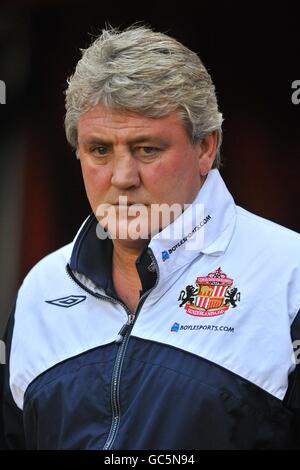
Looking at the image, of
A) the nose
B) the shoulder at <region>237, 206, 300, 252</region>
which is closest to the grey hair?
the nose

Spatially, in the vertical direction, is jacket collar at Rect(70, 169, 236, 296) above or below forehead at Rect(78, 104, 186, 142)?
below

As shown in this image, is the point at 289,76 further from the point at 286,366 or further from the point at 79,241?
the point at 286,366

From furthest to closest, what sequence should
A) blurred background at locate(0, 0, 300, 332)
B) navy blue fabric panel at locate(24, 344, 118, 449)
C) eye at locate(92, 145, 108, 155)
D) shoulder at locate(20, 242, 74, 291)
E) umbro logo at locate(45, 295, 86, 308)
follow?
blurred background at locate(0, 0, 300, 332), shoulder at locate(20, 242, 74, 291), umbro logo at locate(45, 295, 86, 308), eye at locate(92, 145, 108, 155), navy blue fabric panel at locate(24, 344, 118, 449)

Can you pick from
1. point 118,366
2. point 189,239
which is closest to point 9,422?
point 118,366

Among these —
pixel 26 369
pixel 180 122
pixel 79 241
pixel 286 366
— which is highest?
pixel 180 122

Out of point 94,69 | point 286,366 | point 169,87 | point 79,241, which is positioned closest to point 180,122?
point 169,87

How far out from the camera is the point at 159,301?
2.00m

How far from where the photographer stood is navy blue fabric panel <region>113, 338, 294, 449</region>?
182 cm

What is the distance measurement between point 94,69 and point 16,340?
687 mm

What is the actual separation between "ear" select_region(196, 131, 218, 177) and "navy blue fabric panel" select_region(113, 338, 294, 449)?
1.51 ft

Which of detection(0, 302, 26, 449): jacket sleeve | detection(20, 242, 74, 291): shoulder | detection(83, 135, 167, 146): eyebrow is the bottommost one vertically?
detection(0, 302, 26, 449): jacket sleeve

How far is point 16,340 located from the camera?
86.5 inches

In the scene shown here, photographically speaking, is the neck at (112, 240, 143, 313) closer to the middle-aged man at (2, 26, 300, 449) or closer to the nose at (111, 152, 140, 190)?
the middle-aged man at (2, 26, 300, 449)

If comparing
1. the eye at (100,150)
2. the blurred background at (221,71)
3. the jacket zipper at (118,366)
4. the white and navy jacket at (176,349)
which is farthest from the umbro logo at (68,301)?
the blurred background at (221,71)
